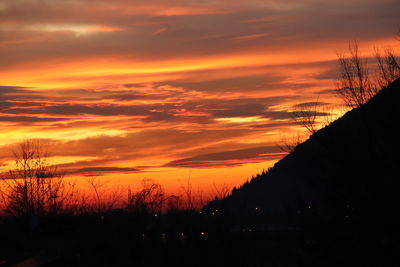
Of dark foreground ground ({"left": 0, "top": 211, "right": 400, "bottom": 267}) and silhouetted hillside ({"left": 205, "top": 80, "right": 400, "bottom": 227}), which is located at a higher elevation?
silhouetted hillside ({"left": 205, "top": 80, "right": 400, "bottom": 227})

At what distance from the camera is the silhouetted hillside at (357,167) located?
14.2 meters

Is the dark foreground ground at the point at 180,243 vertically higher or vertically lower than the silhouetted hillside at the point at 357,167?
lower

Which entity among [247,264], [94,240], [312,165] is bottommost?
[247,264]

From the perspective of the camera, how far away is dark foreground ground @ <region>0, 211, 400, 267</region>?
14.4 m

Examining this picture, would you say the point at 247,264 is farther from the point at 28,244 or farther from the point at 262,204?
the point at 262,204

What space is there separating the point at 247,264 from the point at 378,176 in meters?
6.45

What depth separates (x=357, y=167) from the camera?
15414 mm

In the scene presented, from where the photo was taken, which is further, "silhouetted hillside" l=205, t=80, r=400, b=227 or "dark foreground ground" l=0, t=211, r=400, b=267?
"dark foreground ground" l=0, t=211, r=400, b=267

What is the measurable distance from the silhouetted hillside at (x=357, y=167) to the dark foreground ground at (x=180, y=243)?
398mm

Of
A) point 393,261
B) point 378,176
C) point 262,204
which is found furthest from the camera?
point 262,204

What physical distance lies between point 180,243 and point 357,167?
7.10m

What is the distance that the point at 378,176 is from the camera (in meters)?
14.6

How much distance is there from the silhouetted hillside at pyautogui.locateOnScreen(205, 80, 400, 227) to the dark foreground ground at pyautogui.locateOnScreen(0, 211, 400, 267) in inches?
15.7

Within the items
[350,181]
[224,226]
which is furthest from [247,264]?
[350,181]
